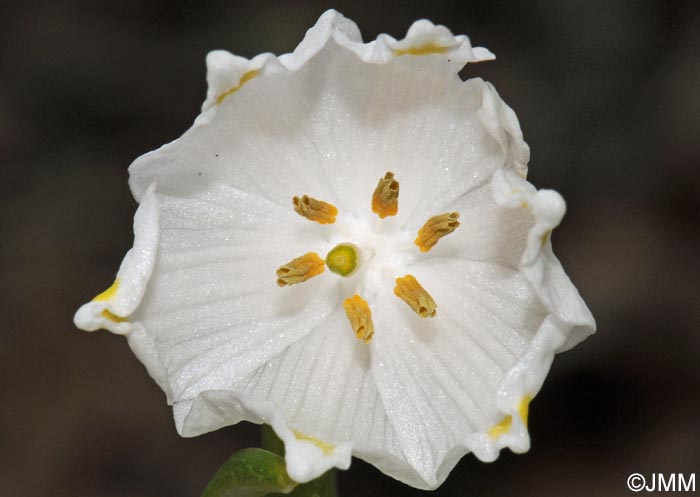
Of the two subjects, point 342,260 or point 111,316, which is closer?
point 111,316

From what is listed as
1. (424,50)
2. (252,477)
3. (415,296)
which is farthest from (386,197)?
(252,477)

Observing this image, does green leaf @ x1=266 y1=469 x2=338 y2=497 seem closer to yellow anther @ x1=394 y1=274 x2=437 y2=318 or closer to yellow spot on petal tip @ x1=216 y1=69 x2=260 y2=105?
yellow anther @ x1=394 y1=274 x2=437 y2=318

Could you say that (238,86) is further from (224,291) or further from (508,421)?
(508,421)

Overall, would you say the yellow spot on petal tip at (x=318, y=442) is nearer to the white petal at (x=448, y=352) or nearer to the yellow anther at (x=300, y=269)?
the white petal at (x=448, y=352)

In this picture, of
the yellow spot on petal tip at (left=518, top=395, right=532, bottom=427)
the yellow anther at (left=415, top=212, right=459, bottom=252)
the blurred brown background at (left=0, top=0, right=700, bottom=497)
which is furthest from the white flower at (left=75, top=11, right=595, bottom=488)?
the blurred brown background at (left=0, top=0, right=700, bottom=497)

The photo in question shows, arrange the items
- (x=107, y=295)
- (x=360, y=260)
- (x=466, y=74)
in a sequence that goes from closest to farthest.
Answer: (x=107, y=295) < (x=360, y=260) < (x=466, y=74)

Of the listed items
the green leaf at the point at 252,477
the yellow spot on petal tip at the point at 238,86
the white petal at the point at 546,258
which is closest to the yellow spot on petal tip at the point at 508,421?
the white petal at the point at 546,258
